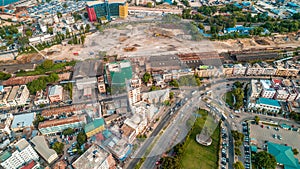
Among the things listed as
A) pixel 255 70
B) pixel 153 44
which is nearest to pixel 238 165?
pixel 255 70

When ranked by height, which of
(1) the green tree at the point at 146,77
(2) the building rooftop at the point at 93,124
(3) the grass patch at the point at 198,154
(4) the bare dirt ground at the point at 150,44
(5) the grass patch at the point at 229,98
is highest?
(4) the bare dirt ground at the point at 150,44

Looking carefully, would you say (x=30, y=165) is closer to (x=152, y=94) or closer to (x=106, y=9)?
(x=152, y=94)

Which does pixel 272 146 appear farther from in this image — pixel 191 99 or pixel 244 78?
pixel 244 78

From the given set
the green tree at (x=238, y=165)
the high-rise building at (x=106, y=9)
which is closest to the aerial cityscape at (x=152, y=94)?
the green tree at (x=238, y=165)

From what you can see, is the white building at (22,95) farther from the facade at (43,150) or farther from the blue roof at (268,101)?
the blue roof at (268,101)

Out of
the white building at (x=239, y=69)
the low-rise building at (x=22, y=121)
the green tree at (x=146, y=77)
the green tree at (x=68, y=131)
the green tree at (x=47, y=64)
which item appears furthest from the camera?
the green tree at (x=47, y=64)

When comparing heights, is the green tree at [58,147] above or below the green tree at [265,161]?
below
